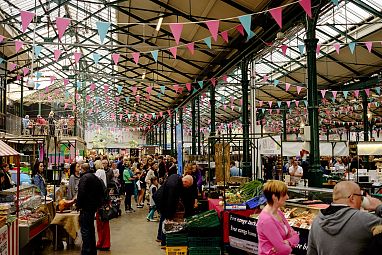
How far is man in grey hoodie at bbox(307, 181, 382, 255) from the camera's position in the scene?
267 centimetres

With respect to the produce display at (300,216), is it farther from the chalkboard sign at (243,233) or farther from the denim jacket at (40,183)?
the denim jacket at (40,183)

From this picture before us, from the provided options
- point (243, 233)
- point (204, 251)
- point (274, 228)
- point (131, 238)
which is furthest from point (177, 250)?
point (274, 228)

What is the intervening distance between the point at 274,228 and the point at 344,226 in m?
1.04

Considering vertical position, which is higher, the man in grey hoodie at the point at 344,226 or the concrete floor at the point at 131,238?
the man in grey hoodie at the point at 344,226

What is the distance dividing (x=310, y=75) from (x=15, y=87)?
2234cm

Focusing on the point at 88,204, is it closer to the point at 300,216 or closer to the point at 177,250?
the point at 177,250

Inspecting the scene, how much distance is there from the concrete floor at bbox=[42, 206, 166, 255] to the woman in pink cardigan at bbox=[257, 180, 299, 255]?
173 inches

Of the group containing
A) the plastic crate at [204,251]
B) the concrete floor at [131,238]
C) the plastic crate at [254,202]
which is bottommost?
the concrete floor at [131,238]

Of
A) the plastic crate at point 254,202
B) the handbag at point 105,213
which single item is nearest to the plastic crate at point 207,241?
the plastic crate at point 254,202

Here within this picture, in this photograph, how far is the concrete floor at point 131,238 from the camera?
8.07 m

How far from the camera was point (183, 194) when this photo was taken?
7.73 metres

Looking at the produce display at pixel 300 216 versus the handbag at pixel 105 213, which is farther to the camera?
the handbag at pixel 105 213

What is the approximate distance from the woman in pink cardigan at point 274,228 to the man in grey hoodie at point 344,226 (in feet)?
2.35

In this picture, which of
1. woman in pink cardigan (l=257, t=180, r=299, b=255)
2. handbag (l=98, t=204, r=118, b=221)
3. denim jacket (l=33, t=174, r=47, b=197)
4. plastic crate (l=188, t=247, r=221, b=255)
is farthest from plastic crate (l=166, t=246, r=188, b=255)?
denim jacket (l=33, t=174, r=47, b=197)
